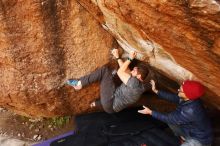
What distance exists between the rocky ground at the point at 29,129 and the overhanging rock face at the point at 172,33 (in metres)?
1.97

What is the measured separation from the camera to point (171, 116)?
4.79 meters

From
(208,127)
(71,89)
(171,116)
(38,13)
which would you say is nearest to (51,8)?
(38,13)

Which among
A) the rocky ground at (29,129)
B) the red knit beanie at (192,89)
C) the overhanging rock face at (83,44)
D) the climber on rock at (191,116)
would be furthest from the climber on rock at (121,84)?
the rocky ground at (29,129)

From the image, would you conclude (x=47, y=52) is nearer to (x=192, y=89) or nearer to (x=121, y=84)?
(x=121, y=84)

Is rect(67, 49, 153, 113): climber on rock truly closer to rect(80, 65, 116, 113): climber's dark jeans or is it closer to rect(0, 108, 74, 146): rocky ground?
rect(80, 65, 116, 113): climber's dark jeans

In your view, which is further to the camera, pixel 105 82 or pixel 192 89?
pixel 105 82

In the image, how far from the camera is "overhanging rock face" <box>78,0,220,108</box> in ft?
10.5

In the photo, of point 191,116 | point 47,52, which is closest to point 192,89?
point 191,116

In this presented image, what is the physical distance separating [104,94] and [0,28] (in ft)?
5.85

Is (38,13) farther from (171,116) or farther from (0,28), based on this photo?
(171,116)

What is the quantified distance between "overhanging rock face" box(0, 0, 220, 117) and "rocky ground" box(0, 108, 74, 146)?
8.4 inches

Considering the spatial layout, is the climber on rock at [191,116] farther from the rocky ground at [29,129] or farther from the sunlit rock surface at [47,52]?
the rocky ground at [29,129]

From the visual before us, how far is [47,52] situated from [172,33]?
2.20m

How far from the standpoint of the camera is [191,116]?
15.4ft
